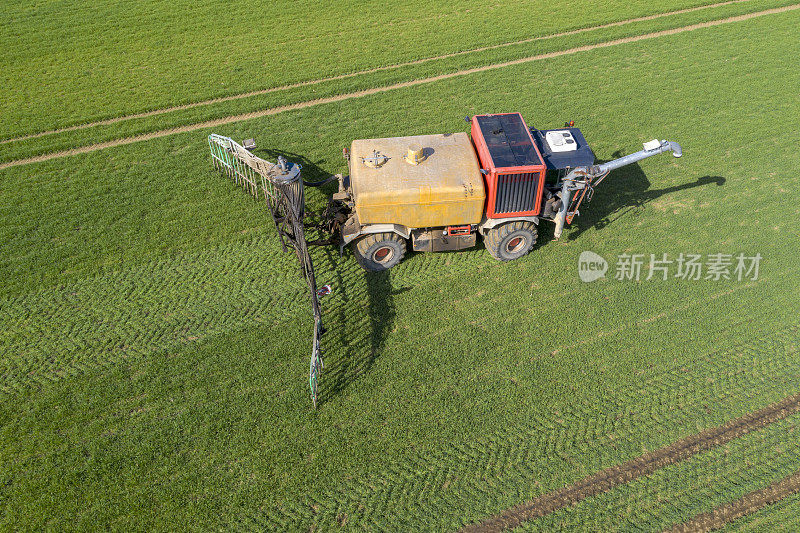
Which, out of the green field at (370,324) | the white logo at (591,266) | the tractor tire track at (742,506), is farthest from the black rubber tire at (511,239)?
the tractor tire track at (742,506)

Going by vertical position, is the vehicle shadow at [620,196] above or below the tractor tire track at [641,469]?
above

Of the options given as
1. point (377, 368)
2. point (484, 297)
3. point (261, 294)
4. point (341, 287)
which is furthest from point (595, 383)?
point (261, 294)

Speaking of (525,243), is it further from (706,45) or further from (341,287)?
(706,45)

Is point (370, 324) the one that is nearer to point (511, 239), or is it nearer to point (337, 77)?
point (511, 239)

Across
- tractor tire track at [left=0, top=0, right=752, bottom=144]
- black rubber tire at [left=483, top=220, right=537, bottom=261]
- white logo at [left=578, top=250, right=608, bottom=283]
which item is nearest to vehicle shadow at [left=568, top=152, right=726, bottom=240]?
white logo at [left=578, top=250, right=608, bottom=283]

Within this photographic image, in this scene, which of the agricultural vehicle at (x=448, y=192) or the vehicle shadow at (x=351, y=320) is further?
the agricultural vehicle at (x=448, y=192)

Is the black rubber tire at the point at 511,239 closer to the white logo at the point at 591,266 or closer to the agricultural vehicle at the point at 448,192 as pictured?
the agricultural vehicle at the point at 448,192

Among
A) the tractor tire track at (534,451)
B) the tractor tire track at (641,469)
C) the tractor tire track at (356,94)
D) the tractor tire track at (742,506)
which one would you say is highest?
the tractor tire track at (356,94)

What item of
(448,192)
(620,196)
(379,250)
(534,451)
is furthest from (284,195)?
(620,196)

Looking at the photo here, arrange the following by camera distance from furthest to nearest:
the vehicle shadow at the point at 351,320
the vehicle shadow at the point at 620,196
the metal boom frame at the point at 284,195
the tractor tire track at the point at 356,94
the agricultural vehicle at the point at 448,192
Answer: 1. the tractor tire track at the point at 356,94
2. the vehicle shadow at the point at 620,196
3. the agricultural vehicle at the point at 448,192
4. the vehicle shadow at the point at 351,320
5. the metal boom frame at the point at 284,195
